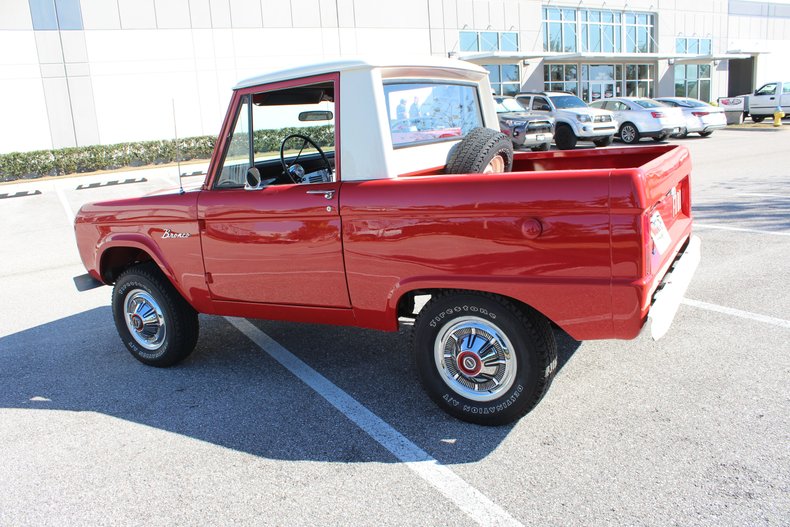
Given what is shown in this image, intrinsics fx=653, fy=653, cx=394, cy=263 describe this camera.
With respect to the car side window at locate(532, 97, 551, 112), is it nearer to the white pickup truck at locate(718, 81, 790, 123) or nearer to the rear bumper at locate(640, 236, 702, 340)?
the white pickup truck at locate(718, 81, 790, 123)

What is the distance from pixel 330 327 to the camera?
17.7ft

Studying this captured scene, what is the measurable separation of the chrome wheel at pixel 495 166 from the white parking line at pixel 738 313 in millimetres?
2195

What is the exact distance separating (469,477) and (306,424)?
3.51 feet

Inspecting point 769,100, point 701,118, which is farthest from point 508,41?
point 701,118

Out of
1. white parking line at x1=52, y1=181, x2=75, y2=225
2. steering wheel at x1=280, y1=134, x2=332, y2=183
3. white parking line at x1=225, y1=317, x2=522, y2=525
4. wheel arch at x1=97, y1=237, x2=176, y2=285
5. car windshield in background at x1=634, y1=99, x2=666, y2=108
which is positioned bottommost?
white parking line at x1=225, y1=317, x2=522, y2=525

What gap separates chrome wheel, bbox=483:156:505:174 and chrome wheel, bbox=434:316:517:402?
3.65 ft

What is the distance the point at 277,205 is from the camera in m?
3.92

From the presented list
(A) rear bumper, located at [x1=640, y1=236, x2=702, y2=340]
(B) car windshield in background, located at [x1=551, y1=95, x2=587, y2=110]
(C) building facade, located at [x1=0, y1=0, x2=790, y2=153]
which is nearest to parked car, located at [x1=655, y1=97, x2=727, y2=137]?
(B) car windshield in background, located at [x1=551, y1=95, x2=587, y2=110]

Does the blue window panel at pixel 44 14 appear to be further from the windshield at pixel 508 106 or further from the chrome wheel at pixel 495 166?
the chrome wheel at pixel 495 166

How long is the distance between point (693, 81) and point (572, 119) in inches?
1062

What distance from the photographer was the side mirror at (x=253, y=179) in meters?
4.03

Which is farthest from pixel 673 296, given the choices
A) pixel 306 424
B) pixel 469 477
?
pixel 306 424

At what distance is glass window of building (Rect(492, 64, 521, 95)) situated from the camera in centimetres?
3334

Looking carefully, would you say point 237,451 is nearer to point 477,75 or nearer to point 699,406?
point 699,406
